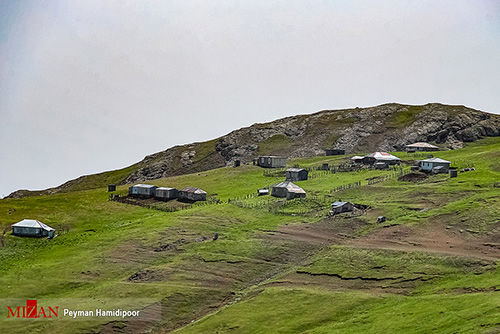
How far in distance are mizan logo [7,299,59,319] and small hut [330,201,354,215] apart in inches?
1798

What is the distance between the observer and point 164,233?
7981 centimetres

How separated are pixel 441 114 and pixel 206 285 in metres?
153

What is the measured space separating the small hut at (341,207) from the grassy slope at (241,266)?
4.79 m

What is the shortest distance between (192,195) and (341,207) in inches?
1487

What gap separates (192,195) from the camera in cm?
11588

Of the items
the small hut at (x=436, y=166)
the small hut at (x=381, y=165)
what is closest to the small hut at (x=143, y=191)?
the small hut at (x=381, y=165)

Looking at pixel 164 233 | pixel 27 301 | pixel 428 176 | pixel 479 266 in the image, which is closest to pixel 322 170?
pixel 428 176

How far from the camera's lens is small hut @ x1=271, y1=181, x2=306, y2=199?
104 m

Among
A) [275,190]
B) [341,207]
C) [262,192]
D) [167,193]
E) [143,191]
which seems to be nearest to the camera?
[341,207]

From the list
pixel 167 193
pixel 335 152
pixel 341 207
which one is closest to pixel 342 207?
pixel 341 207

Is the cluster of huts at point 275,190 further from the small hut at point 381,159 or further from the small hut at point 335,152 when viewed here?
the small hut at point 335,152

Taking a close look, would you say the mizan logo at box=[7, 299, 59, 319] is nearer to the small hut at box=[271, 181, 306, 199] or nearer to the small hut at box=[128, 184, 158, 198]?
the small hut at box=[271, 181, 306, 199]

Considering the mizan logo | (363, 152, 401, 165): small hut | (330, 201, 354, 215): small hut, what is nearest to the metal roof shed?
(330, 201, 354, 215): small hut

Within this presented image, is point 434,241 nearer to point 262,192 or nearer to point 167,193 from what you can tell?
point 262,192
